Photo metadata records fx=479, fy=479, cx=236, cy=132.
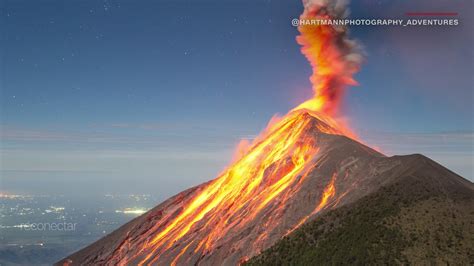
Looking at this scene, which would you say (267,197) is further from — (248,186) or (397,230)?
(397,230)

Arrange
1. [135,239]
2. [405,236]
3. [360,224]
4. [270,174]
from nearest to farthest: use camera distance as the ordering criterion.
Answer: [405,236] < [360,224] < [270,174] < [135,239]

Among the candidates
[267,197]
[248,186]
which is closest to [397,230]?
[267,197]

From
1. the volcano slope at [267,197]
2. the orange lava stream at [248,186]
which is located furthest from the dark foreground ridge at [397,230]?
the orange lava stream at [248,186]

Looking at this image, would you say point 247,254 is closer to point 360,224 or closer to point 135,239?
point 360,224

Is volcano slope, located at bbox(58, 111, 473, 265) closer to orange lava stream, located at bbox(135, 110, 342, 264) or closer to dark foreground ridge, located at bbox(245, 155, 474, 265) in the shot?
orange lava stream, located at bbox(135, 110, 342, 264)

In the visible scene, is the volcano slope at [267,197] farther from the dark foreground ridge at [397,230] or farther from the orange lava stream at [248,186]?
the dark foreground ridge at [397,230]

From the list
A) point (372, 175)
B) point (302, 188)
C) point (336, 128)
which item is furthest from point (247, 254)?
point (336, 128)
